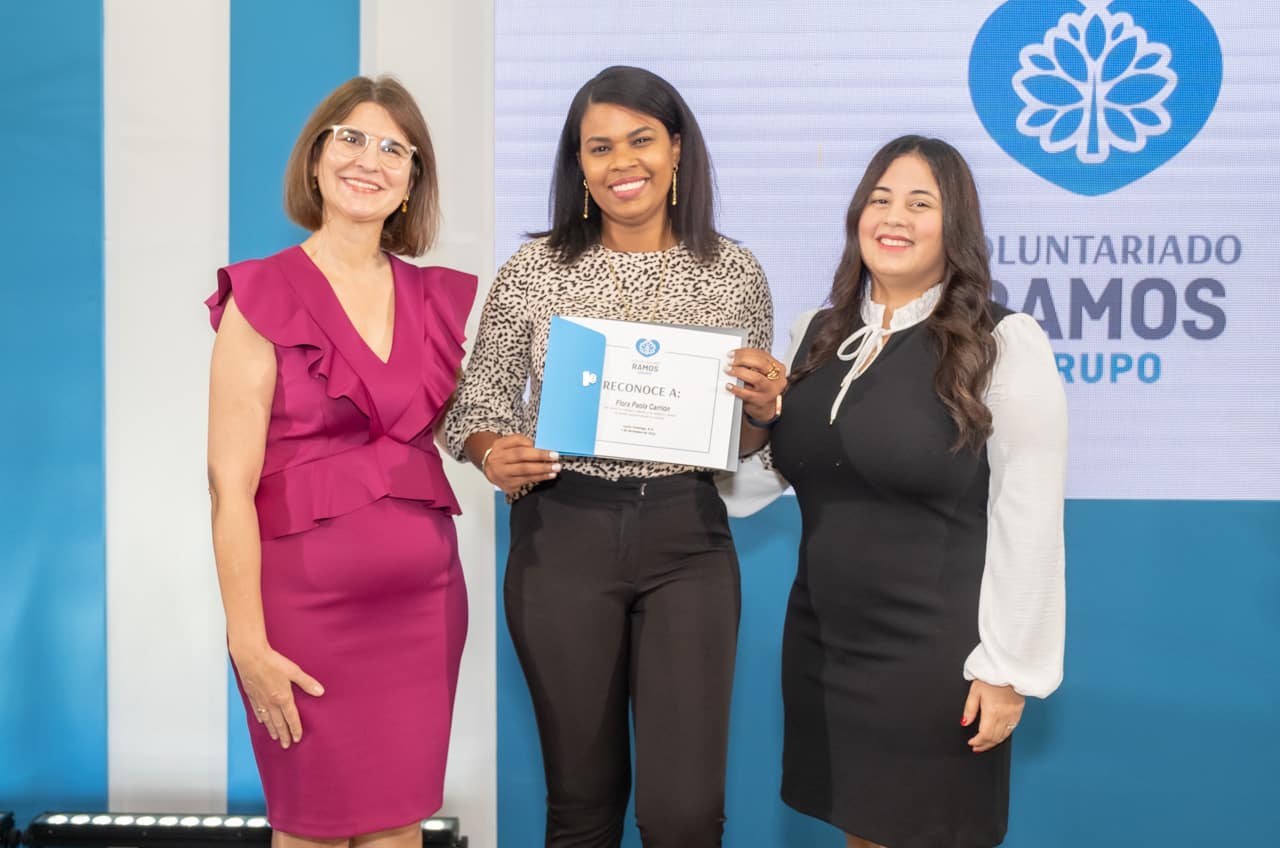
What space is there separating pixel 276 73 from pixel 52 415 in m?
1.20

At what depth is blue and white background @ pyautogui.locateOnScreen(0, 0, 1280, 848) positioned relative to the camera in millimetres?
3057

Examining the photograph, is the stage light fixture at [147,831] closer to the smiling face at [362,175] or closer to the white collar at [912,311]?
the smiling face at [362,175]

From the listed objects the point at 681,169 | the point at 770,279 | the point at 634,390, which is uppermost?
the point at 681,169

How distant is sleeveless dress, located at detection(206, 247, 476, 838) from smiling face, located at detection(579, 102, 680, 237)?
420 millimetres

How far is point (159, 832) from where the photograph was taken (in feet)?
10.2

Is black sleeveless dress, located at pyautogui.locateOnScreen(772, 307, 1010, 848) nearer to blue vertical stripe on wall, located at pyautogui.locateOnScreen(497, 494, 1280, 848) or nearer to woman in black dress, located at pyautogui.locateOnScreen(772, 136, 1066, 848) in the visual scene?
woman in black dress, located at pyautogui.locateOnScreen(772, 136, 1066, 848)

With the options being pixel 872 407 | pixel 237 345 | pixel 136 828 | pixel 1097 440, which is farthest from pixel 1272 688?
pixel 136 828

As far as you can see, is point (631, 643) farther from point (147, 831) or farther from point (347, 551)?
point (147, 831)

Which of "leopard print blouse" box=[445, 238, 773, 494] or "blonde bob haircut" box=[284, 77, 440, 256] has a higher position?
"blonde bob haircut" box=[284, 77, 440, 256]

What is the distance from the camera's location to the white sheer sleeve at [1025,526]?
1.80 metres

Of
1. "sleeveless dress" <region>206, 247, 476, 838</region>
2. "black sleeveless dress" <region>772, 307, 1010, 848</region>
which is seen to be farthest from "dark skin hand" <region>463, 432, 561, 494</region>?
"black sleeveless dress" <region>772, 307, 1010, 848</region>

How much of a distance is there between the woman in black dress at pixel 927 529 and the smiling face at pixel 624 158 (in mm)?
379

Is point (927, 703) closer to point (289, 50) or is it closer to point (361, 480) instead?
point (361, 480)

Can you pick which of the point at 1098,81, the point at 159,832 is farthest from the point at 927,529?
the point at 159,832
